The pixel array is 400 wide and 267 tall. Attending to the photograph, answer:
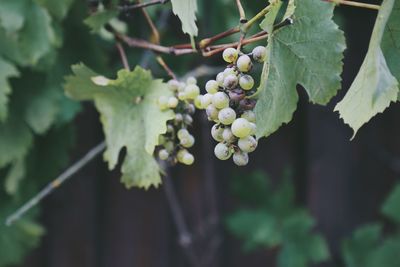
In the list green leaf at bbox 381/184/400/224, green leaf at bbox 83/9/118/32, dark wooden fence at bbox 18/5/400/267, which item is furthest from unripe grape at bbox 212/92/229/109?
dark wooden fence at bbox 18/5/400/267

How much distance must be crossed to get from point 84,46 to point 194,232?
643 millimetres

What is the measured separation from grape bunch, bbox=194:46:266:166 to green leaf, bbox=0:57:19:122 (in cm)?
46

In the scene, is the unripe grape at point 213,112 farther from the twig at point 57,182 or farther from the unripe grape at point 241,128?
the twig at point 57,182

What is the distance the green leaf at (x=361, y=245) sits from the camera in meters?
1.31

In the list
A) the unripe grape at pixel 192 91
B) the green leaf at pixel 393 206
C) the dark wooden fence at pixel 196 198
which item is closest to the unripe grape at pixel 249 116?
the unripe grape at pixel 192 91

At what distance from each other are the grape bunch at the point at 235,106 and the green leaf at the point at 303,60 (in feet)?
0.05

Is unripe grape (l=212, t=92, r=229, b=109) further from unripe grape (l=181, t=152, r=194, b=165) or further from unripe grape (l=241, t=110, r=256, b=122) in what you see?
unripe grape (l=181, t=152, r=194, b=165)

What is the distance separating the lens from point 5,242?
1.21 meters

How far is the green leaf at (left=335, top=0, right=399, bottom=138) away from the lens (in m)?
0.43

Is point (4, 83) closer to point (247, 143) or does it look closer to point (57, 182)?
point (57, 182)

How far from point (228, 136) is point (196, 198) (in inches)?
41.8

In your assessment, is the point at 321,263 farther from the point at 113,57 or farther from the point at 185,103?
the point at 185,103

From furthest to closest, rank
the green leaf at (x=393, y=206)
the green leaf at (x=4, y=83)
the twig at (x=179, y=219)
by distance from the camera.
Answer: the twig at (x=179, y=219)
the green leaf at (x=393, y=206)
the green leaf at (x=4, y=83)

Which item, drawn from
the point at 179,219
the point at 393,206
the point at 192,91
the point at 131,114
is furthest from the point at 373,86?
the point at 179,219
